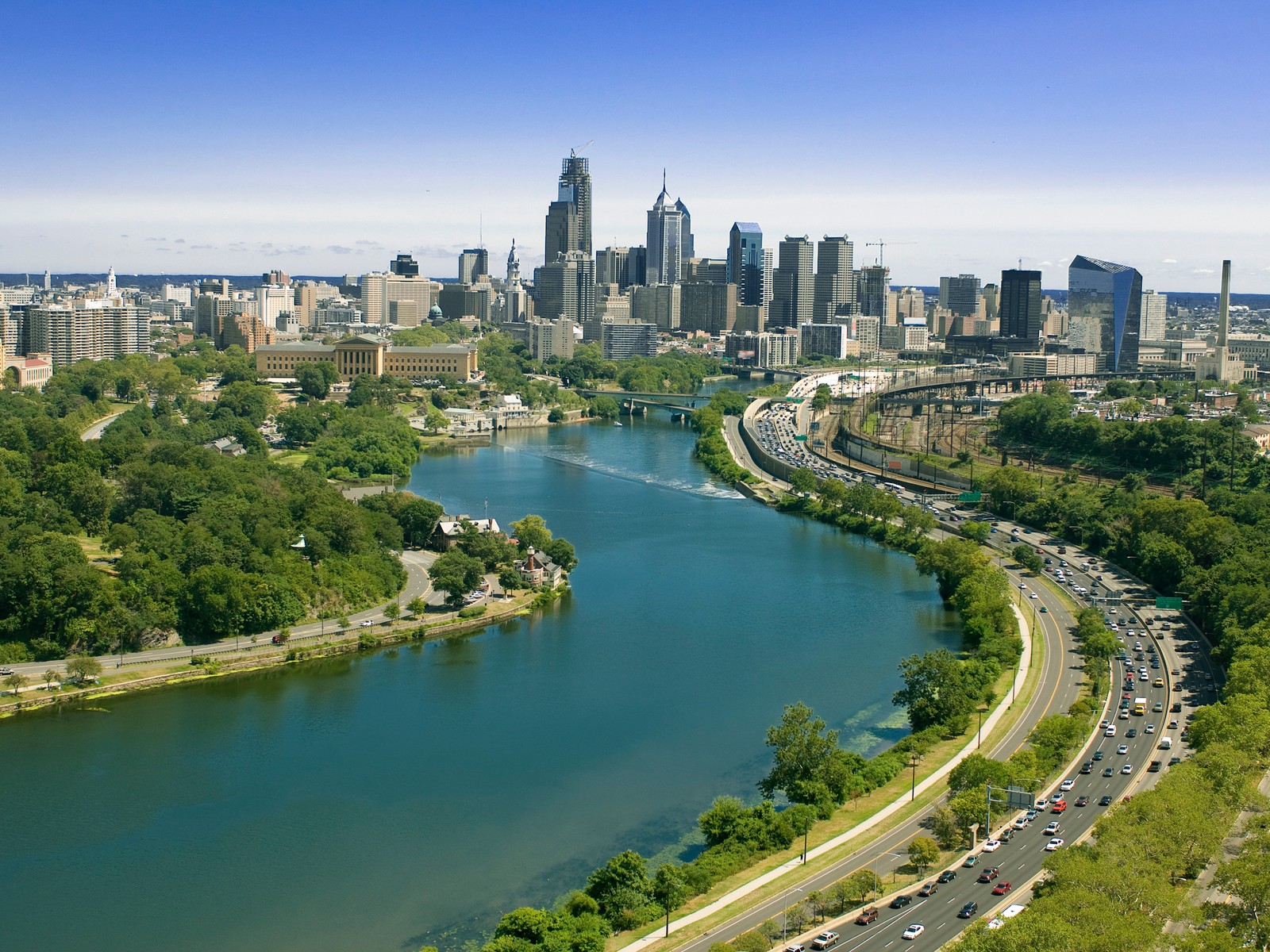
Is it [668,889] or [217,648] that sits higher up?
[217,648]

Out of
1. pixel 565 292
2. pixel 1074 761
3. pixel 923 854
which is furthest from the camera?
pixel 565 292

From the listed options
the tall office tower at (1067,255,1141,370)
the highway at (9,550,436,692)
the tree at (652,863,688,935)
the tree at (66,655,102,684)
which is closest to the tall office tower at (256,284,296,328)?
the tall office tower at (1067,255,1141,370)

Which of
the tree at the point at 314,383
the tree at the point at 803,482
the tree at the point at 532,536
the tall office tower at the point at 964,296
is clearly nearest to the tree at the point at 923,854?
the tree at the point at 532,536

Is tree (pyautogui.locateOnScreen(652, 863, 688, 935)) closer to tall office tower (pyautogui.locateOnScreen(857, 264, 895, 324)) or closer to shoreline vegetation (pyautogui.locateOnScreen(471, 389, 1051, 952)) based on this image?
shoreline vegetation (pyautogui.locateOnScreen(471, 389, 1051, 952))

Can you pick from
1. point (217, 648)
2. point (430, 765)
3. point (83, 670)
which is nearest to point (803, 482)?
point (217, 648)

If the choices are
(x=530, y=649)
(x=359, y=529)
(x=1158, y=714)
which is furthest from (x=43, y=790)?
(x=1158, y=714)

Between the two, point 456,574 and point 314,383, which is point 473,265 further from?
point 456,574

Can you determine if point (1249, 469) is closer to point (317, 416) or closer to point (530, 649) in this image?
point (530, 649)
